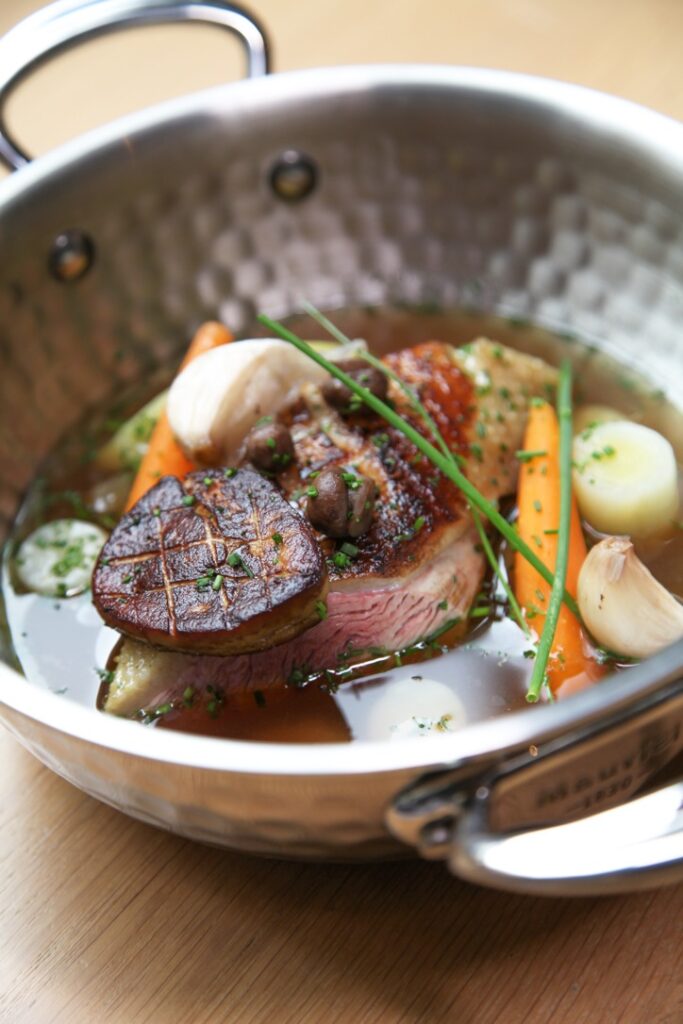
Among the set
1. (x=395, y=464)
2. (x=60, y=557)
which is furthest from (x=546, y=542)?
(x=60, y=557)

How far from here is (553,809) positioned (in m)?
0.94

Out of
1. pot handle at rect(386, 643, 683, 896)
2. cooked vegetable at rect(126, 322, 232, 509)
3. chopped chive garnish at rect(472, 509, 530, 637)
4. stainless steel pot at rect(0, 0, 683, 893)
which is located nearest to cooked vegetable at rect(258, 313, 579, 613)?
chopped chive garnish at rect(472, 509, 530, 637)

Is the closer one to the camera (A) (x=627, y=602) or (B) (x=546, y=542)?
(A) (x=627, y=602)

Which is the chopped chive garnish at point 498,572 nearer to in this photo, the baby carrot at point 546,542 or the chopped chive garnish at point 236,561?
the baby carrot at point 546,542

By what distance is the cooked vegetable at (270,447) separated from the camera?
52.5 inches

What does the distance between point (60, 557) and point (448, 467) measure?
0.60 metres

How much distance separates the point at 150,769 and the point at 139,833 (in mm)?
337

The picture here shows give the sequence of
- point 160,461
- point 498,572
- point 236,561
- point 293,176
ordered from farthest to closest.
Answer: point 293,176, point 160,461, point 498,572, point 236,561

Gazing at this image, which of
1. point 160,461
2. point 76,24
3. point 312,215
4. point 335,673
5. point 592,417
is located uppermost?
point 76,24

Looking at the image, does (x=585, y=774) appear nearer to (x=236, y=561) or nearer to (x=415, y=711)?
(x=415, y=711)

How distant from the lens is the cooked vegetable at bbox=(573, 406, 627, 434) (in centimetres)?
159

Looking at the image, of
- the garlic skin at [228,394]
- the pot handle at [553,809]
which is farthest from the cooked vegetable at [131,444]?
the pot handle at [553,809]

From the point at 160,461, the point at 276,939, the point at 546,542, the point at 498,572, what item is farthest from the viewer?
the point at 160,461

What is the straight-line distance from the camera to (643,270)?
172cm
